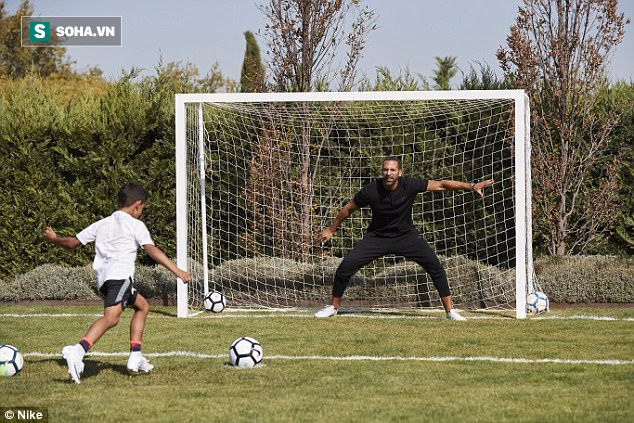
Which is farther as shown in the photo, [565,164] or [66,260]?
[66,260]

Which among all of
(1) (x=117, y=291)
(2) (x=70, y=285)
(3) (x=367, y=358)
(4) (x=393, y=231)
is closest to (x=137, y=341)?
(1) (x=117, y=291)

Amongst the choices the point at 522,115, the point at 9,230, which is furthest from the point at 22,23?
the point at 522,115

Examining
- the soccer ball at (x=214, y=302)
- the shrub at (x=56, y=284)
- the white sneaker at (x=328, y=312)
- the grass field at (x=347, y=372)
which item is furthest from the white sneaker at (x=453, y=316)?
the shrub at (x=56, y=284)

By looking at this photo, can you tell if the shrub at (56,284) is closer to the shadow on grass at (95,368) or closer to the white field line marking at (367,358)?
the white field line marking at (367,358)

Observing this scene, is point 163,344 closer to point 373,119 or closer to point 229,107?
point 229,107

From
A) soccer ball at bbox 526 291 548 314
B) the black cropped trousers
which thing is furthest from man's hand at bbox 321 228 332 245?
soccer ball at bbox 526 291 548 314

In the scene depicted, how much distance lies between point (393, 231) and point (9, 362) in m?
5.35

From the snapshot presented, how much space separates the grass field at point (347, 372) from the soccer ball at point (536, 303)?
196 millimetres

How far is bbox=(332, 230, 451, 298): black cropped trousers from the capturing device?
11.6 metres

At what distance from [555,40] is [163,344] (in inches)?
317

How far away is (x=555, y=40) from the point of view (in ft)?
47.4

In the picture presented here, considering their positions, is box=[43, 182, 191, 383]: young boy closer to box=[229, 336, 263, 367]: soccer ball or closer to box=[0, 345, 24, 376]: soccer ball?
box=[0, 345, 24, 376]: soccer ball

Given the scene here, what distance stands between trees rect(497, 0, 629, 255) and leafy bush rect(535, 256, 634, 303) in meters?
1.36

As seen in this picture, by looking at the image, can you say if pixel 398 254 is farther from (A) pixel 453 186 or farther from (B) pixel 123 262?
(B) pixel 123 262
